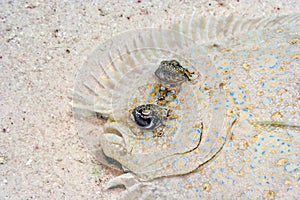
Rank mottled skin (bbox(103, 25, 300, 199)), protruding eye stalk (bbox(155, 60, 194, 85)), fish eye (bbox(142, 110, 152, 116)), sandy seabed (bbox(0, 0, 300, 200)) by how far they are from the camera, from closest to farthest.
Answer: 1. mottled skin (bbox(103, 25, 300, 199))
2. fish eye (bbox(142, 110, 152, 116))
3. protruding eye stalk (bbox(155, 60, 194, 85))
4. sandy seabed (bbox(0, 0, 300, 200))

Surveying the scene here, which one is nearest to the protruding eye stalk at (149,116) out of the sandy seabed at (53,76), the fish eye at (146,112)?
the fish eye at (146,112)

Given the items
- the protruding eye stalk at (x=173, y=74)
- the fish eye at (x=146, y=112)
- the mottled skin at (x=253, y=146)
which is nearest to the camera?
the mottled skin at (x=253, y=146)

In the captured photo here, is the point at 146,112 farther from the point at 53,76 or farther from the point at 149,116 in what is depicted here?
the point at 53,76

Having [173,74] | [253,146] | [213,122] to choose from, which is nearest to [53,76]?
[173,74]

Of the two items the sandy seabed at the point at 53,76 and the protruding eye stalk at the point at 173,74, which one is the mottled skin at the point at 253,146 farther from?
the sandy seabed at the point at 53,76

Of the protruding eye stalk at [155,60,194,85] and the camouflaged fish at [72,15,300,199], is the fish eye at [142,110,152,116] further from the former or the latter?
the protruding eye stalk at [155,60,194,85]

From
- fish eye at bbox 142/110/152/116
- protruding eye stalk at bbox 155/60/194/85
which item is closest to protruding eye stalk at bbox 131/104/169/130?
fish eye at bbox 142/110/152/116
